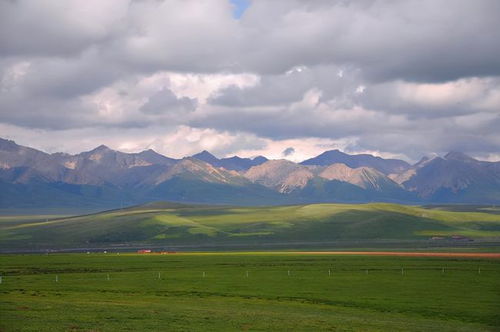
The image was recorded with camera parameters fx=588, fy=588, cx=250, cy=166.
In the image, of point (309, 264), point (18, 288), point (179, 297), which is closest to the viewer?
point (179, 297)

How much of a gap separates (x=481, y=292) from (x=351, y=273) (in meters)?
32.0

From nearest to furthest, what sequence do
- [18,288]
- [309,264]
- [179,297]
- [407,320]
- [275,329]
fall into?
[275,329]
[407,320]
[179,297]
[18,288]
[309,264]

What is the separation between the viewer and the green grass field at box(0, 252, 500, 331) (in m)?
51.2

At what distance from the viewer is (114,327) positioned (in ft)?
152

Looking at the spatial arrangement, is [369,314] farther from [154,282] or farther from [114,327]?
[154,282]

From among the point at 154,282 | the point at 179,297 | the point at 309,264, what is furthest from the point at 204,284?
the point at 309,264

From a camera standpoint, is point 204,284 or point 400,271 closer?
point 204,284

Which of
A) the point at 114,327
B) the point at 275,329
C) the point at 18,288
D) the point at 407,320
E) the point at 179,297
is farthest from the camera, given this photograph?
the point at 18,288

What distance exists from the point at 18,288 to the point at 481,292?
214 feet

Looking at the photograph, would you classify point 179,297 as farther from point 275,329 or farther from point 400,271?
point 400,271

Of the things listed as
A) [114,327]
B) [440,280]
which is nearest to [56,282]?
[114,327]

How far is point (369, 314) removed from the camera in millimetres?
64375

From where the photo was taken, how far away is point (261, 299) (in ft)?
252

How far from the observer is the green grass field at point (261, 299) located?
5119 cm
